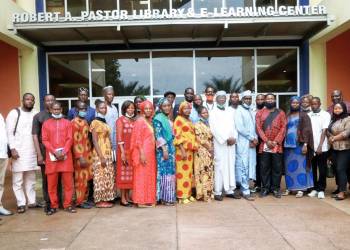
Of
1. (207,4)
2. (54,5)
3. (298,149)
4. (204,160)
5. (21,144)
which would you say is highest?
(54,5)

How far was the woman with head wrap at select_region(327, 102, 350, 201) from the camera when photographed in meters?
5.58

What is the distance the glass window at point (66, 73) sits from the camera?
10727 mm

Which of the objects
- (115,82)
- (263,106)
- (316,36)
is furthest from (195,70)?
(263,106)

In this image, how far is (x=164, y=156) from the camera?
516 centimetres

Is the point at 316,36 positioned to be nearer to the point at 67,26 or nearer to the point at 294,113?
the point at 294,113

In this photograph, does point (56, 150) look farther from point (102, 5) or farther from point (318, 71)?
point (318, 71)

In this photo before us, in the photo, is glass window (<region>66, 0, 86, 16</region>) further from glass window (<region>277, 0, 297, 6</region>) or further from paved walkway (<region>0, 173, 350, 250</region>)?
paved walkway (<region>0, 173, 350, 250</region>)

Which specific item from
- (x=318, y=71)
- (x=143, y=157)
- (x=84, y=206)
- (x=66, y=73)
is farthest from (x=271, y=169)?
(x=66, y=73)

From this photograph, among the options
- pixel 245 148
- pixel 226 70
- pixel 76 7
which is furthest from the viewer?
pixel 226 70

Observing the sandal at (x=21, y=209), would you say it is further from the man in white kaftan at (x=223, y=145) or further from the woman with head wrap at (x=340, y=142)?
the woman with head wrap at (x=340, y=142)

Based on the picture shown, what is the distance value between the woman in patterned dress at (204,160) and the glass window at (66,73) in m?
6.46

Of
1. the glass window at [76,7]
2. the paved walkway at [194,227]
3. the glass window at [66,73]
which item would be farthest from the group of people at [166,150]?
the glass window at [76,7]

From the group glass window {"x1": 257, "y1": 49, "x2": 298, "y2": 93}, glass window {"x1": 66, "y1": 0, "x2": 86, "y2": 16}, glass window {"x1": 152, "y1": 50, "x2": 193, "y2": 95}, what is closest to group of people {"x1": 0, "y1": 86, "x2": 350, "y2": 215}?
glass window {"x1": 152, "y1": 50, "x2": 193, "y2": 95}

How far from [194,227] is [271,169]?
2.34 meters
